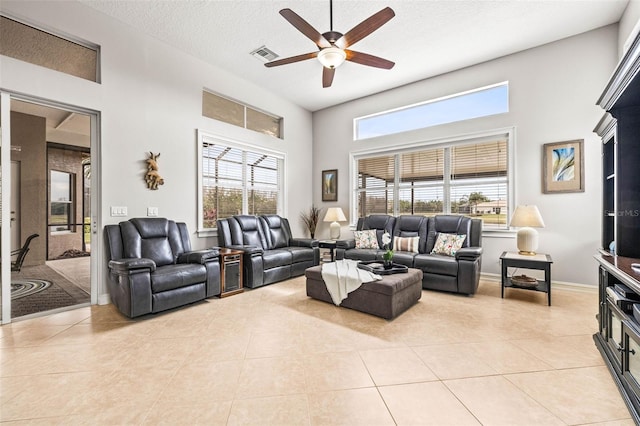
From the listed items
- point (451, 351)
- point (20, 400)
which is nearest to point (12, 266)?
point (20, 400)

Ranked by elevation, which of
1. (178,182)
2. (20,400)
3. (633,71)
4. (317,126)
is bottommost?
(20,400)

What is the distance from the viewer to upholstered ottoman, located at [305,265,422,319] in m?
2.95

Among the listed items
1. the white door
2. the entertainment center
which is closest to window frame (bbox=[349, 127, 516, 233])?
the entertainment center

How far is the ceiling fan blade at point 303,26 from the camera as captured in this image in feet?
7.94

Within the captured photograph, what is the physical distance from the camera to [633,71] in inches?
69.9

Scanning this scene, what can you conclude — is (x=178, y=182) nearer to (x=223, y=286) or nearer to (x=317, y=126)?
(x=223, y=286)

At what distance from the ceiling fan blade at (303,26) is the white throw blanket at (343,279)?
2.44 m

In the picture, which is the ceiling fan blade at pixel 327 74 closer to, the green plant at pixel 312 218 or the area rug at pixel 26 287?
the green plant at pixel 312 218

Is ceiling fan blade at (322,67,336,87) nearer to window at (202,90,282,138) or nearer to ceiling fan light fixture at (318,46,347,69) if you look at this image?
ceiling fan light fixture at (318,46,347,69)

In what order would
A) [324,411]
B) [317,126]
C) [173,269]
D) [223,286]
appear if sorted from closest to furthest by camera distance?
[324,411]
[173,269]
[223,286]
[317,126]

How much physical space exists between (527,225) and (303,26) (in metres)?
3.62

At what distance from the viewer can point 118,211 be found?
11.9 ft

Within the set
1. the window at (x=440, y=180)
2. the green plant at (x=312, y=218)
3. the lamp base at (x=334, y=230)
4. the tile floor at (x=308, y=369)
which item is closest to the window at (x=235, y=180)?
the green plant at (x=312, y=218)

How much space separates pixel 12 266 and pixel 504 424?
4.48 m
